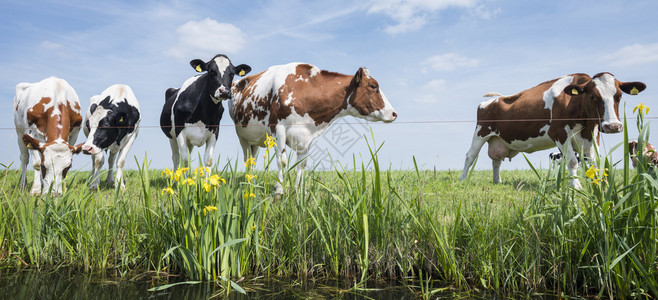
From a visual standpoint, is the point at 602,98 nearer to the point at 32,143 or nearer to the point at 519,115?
the point at 519,115

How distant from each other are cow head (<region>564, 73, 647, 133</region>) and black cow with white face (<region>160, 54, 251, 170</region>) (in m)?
5.77

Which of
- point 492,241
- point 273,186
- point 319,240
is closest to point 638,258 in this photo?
point 492,241

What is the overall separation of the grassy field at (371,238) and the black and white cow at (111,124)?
440cm

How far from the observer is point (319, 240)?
390 cm

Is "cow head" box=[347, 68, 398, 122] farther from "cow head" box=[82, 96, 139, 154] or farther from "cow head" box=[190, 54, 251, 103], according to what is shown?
"cow head" box=[82, 96, 139, 154]

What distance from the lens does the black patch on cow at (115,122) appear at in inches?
335

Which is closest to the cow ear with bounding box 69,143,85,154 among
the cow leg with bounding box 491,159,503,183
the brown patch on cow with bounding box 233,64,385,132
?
the brown patch on cow with bounding box 233,64,385,132

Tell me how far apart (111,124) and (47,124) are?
1.06 meters

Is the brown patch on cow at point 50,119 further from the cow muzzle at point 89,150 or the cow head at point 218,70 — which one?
the cow head at point 218,70

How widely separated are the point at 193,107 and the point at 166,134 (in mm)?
1163

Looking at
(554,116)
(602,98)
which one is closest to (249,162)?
(602,98)

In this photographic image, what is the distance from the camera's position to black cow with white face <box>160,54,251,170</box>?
794 cm

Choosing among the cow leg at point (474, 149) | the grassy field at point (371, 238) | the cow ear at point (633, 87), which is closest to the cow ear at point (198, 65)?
the grassy field at point (371, 238)

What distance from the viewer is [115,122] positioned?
28.7ft
